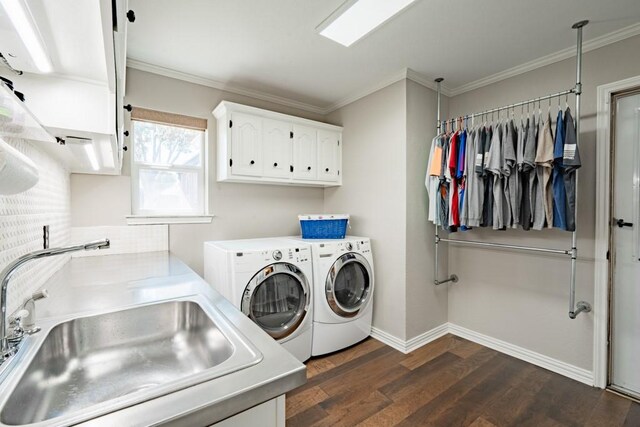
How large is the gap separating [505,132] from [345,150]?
1530mm

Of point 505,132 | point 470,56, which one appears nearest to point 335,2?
point 470,56

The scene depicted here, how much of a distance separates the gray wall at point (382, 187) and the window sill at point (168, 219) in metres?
1.46

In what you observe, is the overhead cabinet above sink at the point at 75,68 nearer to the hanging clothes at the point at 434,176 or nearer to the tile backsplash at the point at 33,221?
the tile backsplash at the point at 33,221

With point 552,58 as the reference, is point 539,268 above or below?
below

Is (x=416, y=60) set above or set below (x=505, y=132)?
above

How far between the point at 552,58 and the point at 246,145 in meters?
2.56

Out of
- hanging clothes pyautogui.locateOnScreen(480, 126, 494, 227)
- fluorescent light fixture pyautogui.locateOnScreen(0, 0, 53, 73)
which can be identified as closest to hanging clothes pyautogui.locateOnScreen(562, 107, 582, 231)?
hanging clothes pyautogui.locateOnScreen(480, 126, 494, 227)

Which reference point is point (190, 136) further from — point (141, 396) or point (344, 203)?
point (141, 396)

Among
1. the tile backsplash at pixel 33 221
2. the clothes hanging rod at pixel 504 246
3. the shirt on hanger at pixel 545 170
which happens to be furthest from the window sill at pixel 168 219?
the shirt on hanger at pixel 545 170

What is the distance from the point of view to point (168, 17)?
187cm

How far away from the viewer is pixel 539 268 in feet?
7.91

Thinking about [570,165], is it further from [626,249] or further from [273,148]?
[273,148]

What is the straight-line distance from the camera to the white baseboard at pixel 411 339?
8.54 feet

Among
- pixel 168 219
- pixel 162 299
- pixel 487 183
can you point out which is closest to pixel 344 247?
pixel 487 183
